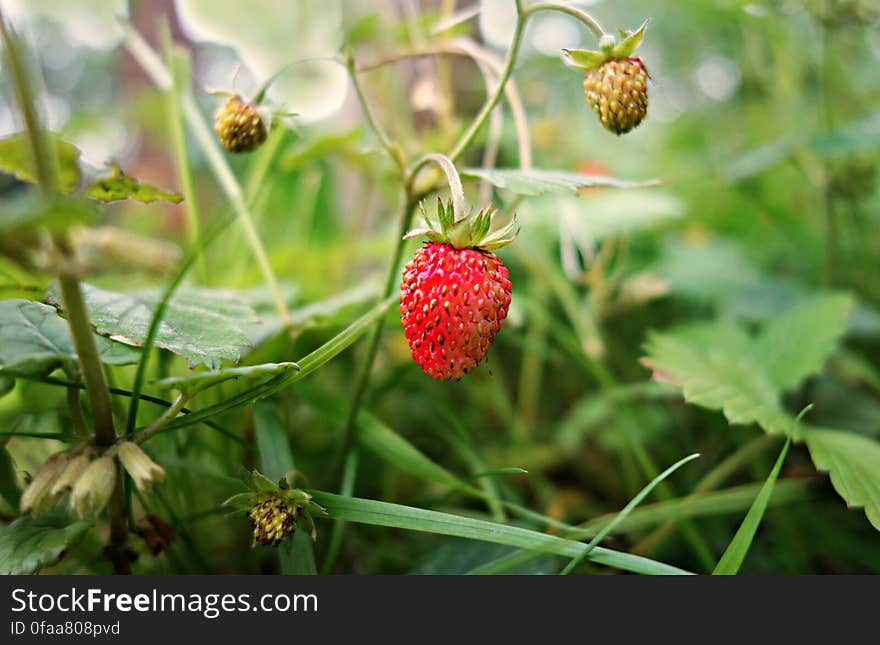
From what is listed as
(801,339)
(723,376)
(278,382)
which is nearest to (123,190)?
(278,382)

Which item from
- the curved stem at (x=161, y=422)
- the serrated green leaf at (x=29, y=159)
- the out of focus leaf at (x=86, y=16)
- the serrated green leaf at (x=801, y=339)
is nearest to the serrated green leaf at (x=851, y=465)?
the serrated green leaf at (x=801, y=339)

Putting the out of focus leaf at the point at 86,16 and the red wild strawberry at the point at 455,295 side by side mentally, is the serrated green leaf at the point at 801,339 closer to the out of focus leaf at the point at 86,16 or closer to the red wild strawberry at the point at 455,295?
the red wild strawberry at the point at 455,295

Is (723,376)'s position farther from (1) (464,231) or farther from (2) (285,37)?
(2) (285,37)

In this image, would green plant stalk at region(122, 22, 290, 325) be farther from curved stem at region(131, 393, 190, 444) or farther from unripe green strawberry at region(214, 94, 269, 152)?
curved stem at region(131, 393, 190, 444)

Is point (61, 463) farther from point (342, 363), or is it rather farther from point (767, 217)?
point (767, 217)

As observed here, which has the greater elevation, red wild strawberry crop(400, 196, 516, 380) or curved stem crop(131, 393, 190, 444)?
red wild strawberry crop(400, 196, 516, 380)

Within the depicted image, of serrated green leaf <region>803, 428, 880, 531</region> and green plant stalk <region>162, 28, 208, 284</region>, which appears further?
green plant stalk <region>162, 28, 208, 284</region>

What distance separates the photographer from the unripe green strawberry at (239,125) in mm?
554

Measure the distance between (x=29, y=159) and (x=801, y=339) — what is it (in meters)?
0.87

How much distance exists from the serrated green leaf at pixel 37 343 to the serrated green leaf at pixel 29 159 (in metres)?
0.09

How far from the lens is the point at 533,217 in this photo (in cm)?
120

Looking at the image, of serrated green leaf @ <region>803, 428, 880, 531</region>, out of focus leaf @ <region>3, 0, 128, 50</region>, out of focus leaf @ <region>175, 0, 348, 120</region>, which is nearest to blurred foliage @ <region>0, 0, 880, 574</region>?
serrated green leaf @ <region>803, 428, 880, 531</region>

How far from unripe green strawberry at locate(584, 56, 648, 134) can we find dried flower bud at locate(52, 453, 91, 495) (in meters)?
0.44

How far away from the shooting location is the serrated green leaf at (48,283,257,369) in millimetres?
478
